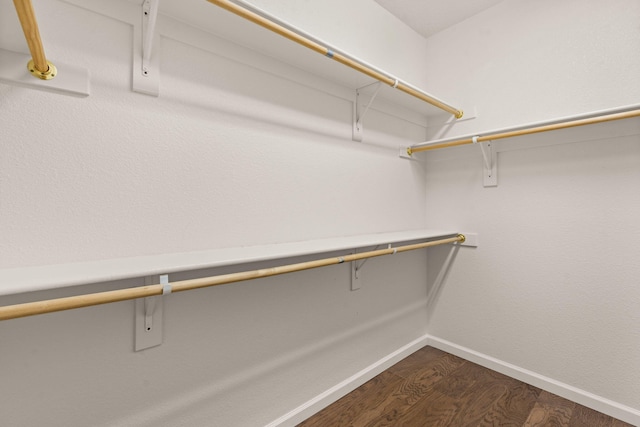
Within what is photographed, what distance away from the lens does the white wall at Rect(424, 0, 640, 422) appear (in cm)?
135

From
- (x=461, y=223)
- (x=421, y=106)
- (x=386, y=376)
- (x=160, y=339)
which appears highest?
(x=421, y=106)

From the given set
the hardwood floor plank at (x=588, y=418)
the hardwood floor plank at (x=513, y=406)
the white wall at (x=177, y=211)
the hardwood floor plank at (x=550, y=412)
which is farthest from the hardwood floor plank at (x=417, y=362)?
the hardwood floor plank at (x=588, y=418)

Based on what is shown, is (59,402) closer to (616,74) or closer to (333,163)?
(333,163)

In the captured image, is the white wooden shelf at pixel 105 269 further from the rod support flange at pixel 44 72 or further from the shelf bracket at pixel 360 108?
the shelf bracket at pixel 360 108

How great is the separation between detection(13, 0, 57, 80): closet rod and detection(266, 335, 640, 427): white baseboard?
1.41 metres

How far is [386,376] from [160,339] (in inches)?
48.7

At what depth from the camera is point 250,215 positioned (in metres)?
1.16

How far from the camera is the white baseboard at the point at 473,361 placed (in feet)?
A: 4.30

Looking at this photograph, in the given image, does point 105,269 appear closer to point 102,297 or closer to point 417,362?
point 102,297

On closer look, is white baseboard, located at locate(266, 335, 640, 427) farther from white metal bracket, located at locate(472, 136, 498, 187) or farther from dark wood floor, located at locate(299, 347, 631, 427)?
white metal bracket, located at locate(472, 136, 498, 187)

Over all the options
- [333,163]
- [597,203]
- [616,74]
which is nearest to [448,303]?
[597,203]

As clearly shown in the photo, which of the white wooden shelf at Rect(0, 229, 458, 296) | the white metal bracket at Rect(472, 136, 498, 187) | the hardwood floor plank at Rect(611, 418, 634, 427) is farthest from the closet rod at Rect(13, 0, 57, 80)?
the hardwood floor plank at Rect(611, 418, 634, 427)

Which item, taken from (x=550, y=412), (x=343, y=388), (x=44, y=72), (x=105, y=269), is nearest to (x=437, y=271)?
(x=550, y=412)

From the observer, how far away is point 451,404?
1415 mm
